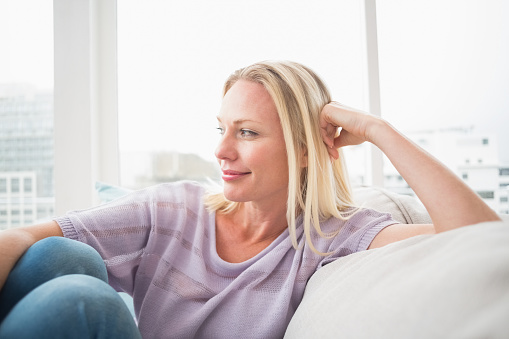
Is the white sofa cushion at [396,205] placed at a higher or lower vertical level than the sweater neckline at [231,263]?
higher

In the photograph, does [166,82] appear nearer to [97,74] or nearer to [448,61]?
[97,74]

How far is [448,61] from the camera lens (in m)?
2.75

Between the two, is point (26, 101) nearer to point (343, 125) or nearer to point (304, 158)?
point (304, 158)

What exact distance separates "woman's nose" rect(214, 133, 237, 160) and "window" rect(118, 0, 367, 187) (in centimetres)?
126

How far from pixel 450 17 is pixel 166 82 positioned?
1816mm

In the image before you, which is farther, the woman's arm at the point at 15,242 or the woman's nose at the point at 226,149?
the woman's nose at the point at 226,149

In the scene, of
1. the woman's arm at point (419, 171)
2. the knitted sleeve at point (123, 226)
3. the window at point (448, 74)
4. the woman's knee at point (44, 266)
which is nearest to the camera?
the woman's knee at point (44, 266)

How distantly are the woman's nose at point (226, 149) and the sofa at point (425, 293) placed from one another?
0.56 m

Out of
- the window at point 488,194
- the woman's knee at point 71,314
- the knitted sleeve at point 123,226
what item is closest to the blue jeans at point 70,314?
the woman's knee at point 71,314

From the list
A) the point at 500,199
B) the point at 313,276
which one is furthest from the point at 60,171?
the point at 500,199

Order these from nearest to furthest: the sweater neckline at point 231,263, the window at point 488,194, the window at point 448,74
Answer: the sweater neckline at point 231,263, the window at point 448,74, the window at point 488,194

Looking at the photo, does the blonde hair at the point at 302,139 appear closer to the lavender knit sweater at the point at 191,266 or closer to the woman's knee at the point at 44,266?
the lavender knit sweater at the point at 191,266

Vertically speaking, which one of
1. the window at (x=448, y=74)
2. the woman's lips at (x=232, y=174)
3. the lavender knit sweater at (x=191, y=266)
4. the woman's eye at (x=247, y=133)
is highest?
the window at (x=448, y=74)

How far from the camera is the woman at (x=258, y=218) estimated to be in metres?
1.16
